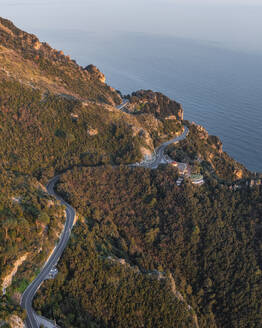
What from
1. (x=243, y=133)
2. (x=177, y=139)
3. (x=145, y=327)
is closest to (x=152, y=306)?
(x=145, y=327)

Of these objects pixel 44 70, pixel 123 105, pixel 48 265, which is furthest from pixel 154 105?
pixel 48 265

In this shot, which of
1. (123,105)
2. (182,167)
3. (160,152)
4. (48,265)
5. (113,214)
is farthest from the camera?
(123,105)

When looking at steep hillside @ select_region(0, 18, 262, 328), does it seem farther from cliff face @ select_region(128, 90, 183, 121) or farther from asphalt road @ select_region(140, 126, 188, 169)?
asphalt road @ select_region(140, 126, 188, 169)

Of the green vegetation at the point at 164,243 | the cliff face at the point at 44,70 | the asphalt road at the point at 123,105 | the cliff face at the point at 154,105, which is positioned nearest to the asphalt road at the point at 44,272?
the green vegetation at the point at 164,243

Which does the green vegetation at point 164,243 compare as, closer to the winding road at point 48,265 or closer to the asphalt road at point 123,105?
the winding road at point 48,265

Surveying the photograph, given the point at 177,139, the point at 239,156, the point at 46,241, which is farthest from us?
the point at 239,156

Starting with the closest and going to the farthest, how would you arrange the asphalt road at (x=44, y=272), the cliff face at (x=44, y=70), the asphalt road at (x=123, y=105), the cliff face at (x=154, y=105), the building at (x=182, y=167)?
the asphalt road at (x=44, y=272) < the building at (x=182, y=167) < the cliff face at (x=44, y=70) < the asphalt road at (x=123, y=105) < the cliff face at (x=154, y=105)

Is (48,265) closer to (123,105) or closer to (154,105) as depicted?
(123,105)

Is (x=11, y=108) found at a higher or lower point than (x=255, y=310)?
higher

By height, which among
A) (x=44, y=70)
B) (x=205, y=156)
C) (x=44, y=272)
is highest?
(x=44, y=70)

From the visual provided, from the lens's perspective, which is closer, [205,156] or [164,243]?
[164,243]

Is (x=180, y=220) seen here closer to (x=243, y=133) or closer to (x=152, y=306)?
(x=152, y=306)
